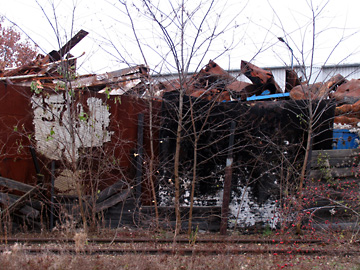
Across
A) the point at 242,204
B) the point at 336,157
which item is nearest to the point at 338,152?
the point at 336,157

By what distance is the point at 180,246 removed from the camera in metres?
5.53

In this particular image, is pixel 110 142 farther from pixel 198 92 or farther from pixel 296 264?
pixel 296 264

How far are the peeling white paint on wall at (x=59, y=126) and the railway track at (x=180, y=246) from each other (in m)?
1.68

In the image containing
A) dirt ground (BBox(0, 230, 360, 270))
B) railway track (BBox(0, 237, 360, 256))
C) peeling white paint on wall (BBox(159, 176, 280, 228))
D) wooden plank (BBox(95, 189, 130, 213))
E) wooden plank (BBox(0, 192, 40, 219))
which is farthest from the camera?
peeling white paint on wall (BBox(159, 176, 280, 228))

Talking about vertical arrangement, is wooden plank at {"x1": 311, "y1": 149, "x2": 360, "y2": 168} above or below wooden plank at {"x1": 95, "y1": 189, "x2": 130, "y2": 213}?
above

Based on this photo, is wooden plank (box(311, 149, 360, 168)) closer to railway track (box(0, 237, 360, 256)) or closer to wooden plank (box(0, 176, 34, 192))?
railway track (box(0, 237, 360, 256))

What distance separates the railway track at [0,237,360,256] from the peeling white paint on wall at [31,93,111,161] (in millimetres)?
1683

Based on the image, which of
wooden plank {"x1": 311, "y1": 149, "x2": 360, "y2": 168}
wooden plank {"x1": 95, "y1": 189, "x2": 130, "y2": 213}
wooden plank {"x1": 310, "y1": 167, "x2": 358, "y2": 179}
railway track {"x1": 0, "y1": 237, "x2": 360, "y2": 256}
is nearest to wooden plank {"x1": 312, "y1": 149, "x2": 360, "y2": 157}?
wooden plank {"x1": 311, "y1": 149, "x2": 360, "y2": 168}

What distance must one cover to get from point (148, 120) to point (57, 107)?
1.77 meters

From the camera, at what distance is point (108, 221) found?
6680 mm

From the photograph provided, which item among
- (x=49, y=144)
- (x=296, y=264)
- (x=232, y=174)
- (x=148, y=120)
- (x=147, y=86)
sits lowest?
(x=296, y=264)

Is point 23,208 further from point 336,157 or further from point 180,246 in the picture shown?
point 336,157

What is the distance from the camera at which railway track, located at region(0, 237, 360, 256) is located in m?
5.10

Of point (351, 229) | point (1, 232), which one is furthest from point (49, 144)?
point (351, 229)
